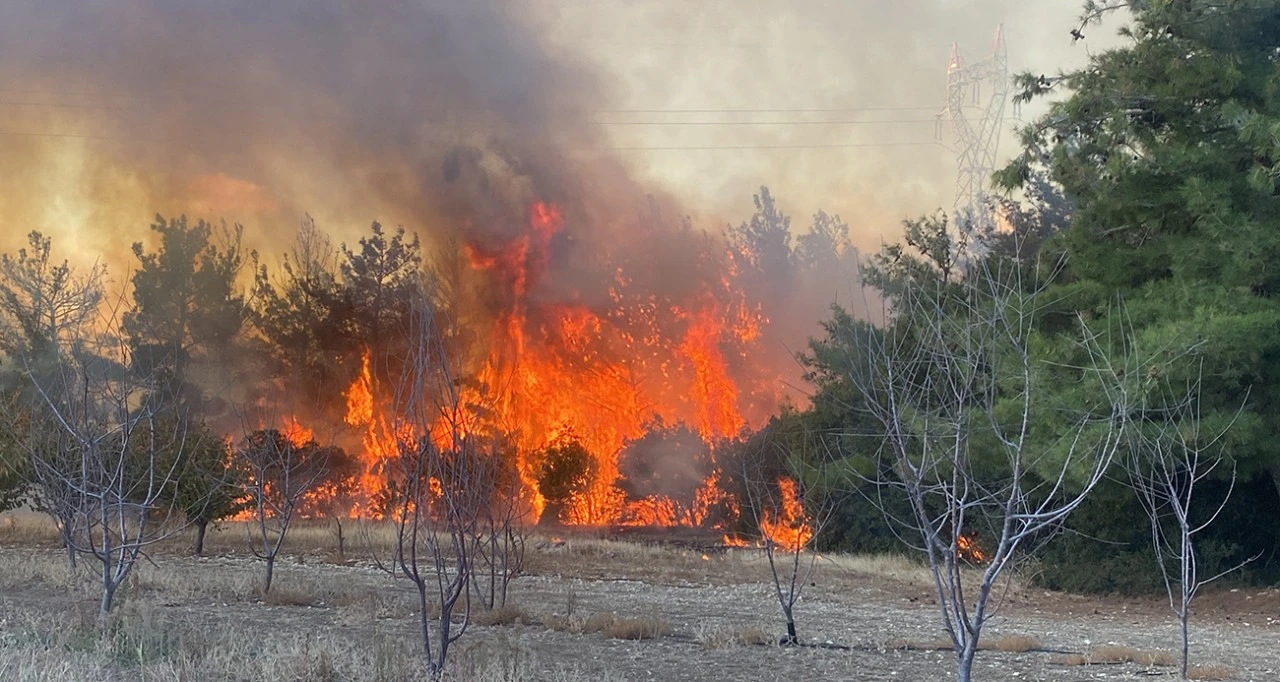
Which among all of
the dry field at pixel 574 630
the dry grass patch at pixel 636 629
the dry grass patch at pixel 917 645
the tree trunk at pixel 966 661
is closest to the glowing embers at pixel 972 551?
the dry field at pixel 574 630

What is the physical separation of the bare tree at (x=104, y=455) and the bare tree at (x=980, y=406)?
23.3 ft

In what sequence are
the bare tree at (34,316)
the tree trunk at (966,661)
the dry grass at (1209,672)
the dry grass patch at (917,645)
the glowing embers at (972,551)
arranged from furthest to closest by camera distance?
the glowing embers at (972,551) → the bare tree at (34,316) → the dry grass patch at (917,645) → the dry grass at (1209,672) → the tree trunk at (966,661)

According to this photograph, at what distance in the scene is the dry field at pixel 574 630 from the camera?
8.66 metres

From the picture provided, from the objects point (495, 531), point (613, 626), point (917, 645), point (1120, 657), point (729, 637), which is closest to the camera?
point (1120, 657)

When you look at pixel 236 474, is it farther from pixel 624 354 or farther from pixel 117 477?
pixel 624 354

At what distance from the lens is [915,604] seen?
1898 centimetres

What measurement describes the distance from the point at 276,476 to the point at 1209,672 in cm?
2125

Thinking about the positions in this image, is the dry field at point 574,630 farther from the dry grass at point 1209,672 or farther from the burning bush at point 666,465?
the burning bush at point 666,465

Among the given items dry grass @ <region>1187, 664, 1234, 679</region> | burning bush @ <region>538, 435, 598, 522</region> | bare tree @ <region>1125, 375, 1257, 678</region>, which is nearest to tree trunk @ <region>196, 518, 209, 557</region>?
burning bush @ <region>538, 435, 598, 522</region>

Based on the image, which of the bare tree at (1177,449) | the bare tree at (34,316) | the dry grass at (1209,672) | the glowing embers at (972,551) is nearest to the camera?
the dry grass at (1209,672)

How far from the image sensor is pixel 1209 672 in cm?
1034

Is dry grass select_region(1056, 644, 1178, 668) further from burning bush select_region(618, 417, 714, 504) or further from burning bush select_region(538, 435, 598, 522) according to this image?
burning bush select_region(618, 417, 714, 504)

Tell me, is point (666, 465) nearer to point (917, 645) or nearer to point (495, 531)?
point (495, 531)

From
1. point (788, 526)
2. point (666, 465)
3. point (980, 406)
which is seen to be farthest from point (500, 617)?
point (666, 465)
